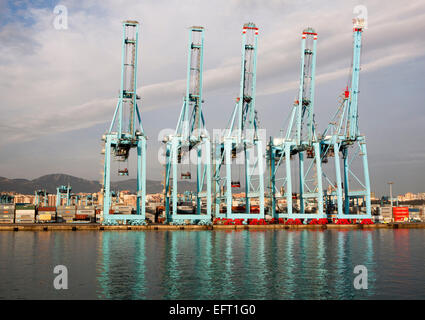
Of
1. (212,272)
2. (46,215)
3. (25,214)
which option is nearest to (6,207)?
(25,214)

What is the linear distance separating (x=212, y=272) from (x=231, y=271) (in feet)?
4.50

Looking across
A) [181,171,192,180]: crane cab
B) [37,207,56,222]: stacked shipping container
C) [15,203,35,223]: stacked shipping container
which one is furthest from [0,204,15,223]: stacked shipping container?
[181,171,192,180]: crane cab

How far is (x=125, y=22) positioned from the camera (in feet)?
218

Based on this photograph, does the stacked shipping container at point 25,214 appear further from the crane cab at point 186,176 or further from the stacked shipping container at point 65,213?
the crane cab at point 186,176

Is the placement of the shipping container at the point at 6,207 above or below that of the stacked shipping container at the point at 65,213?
above

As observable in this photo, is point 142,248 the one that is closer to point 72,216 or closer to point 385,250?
point 385,250

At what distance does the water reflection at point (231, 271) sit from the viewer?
20.7 metres

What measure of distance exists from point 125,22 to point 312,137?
1514 inches

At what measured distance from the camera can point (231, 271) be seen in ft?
88.7

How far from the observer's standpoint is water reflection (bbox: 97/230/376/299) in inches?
814

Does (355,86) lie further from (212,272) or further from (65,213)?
(65,213)

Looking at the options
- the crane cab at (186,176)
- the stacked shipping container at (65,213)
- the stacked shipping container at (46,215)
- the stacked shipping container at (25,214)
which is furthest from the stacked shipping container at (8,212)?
the crane cab at (186,176)
